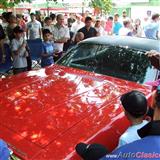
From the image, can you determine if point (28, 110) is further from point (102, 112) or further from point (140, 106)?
point (140, 106)

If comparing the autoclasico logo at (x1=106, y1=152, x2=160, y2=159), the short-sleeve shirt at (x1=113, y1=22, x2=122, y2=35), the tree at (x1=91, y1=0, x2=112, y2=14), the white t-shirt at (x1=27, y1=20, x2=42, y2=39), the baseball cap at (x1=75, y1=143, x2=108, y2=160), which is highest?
the tree at (x1=91, y1=0, x2=112, y2=14)

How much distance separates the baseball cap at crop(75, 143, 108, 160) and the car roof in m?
2.33

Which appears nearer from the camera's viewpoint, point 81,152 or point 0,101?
point 81,152

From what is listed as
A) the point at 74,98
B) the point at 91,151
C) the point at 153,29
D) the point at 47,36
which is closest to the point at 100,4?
the point at 153,29

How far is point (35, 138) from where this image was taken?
282 centimetres

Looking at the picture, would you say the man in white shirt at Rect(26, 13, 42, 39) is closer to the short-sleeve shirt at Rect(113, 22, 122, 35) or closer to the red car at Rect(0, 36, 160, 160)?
the short-sleeve shirt at Rect(113, 22, 122, 35)

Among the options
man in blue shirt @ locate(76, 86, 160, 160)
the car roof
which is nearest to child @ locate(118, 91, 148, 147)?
man in blue shirt @ locate(76, 86, 160, 160)

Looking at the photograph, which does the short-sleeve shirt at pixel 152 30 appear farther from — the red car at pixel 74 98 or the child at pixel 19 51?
the red car at pixel 74 98

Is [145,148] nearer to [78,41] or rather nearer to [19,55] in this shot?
[19,55]

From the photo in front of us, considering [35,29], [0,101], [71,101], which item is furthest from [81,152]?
[35,29]

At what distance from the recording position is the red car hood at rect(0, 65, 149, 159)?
2.87m

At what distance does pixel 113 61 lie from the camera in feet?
14.8

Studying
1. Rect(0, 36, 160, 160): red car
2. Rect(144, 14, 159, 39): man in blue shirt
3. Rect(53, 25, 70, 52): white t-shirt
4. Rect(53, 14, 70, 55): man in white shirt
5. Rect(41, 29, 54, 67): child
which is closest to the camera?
Rect(0, 36, 160, 160): red car

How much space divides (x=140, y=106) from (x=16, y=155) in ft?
3.65
